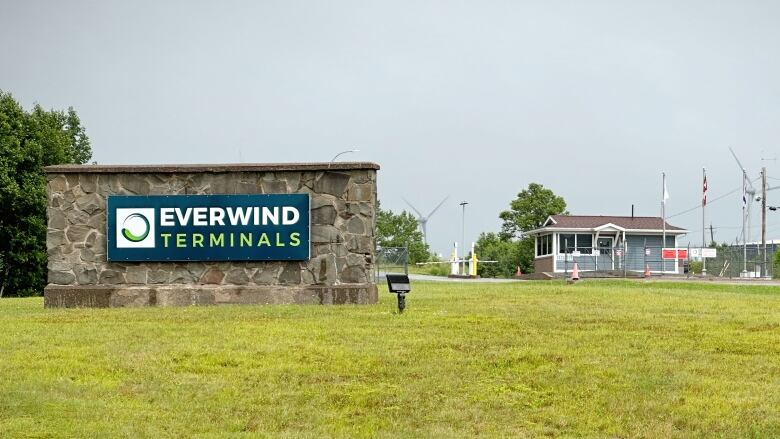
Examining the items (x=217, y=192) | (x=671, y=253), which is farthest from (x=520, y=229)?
(x=217, y=192)

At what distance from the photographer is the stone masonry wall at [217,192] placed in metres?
21.0

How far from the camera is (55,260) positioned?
21.5 m

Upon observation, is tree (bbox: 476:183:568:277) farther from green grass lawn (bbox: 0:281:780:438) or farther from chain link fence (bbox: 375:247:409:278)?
green grass lawn (bbox: 0:281:780:438)

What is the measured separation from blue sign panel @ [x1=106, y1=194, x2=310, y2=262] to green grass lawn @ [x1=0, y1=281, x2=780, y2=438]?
3.41 m

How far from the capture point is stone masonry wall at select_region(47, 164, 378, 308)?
69.1 ft

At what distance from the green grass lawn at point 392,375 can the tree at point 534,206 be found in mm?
59980

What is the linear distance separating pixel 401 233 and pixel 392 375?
3416 inches

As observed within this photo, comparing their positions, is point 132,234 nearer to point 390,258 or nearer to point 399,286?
A: point 399,286

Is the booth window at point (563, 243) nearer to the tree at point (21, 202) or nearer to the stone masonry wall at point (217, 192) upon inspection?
the tree at point (21, 202)

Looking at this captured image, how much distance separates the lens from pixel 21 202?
49469 mm

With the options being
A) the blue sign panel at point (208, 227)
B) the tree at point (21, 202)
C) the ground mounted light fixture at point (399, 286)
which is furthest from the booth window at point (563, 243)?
the ground mounted light fixture at point (399, 286)

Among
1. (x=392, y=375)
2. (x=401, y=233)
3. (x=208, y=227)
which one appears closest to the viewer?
(x=392, y=375)

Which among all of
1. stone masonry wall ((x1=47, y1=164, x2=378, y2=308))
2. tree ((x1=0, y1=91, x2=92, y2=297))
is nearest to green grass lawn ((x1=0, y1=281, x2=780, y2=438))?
stone masonry wall ((x1=47, y1=164, x2=378, y2=308))

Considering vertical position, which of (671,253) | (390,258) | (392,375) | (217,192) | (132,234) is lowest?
(392,375)
